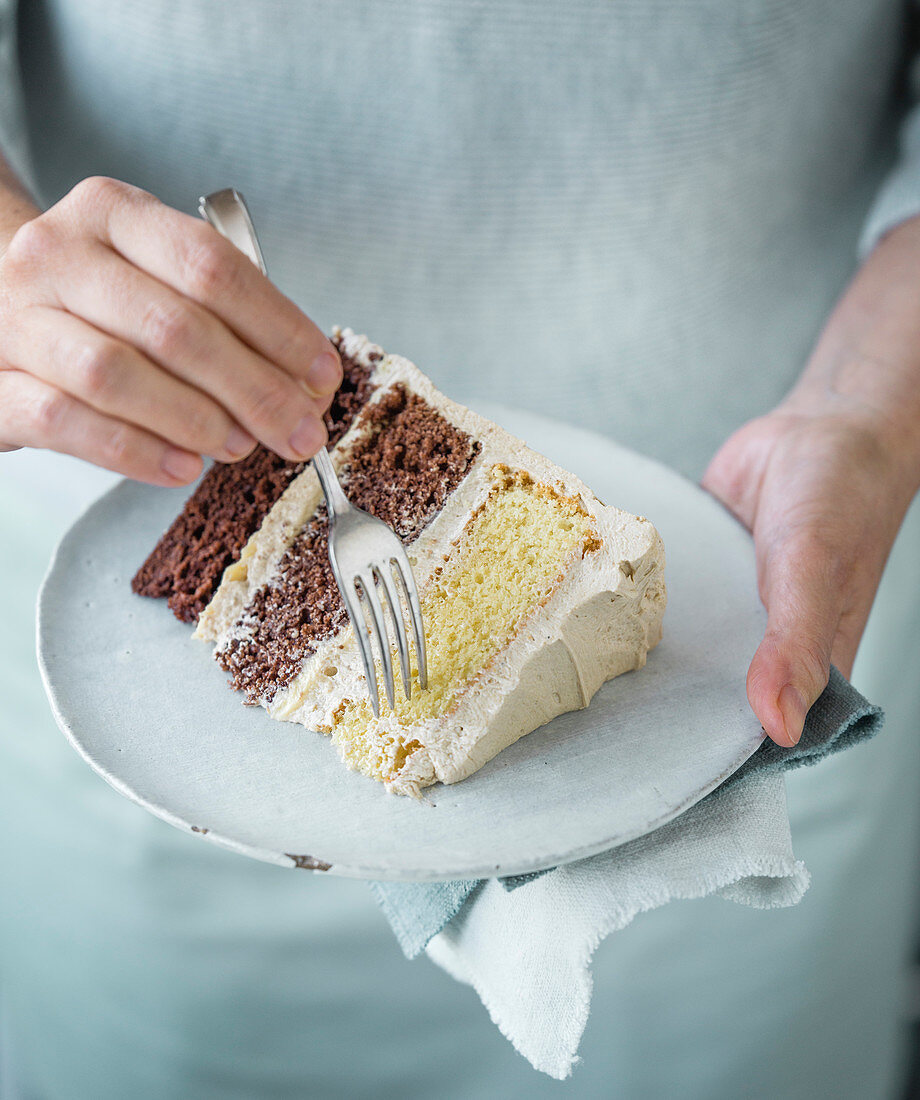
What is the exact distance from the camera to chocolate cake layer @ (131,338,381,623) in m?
1.42

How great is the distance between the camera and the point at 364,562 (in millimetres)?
1217

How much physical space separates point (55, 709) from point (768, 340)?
5.65ft

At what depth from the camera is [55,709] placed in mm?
1174

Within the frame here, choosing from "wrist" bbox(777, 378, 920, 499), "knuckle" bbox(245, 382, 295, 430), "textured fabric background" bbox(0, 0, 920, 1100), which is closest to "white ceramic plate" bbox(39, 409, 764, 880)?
"wrist" bbox(777, 378, 920, 499)

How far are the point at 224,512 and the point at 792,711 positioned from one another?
87cm

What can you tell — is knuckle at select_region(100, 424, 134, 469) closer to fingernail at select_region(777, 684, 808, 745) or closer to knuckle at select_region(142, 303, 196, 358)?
knuckle at select_region(142, 303, 196, 358)

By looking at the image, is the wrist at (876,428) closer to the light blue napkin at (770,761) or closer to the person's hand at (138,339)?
the light blue napkin at (770,761)

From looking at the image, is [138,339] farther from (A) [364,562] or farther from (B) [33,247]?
(A) [364,562]

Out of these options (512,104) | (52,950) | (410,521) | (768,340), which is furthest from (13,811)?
(768,340)

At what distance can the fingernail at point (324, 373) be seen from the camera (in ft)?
3.57

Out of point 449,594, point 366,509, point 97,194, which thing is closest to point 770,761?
point 449,594

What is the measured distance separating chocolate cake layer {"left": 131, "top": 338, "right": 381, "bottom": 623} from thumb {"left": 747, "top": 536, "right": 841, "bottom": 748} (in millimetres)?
661

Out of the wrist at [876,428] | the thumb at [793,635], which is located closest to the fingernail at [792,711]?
the thumb at [793,635]

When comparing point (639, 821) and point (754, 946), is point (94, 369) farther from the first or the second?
point (754, 946)
